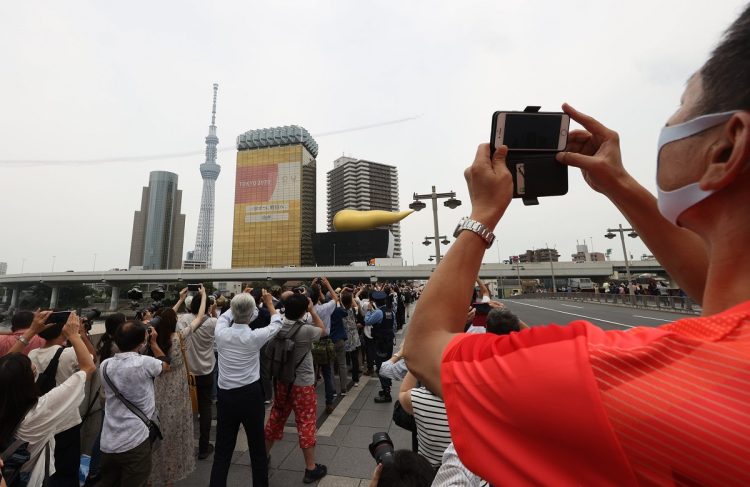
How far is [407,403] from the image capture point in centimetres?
286

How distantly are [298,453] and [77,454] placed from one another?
2.55 metres

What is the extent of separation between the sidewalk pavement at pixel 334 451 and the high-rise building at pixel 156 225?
548 ft

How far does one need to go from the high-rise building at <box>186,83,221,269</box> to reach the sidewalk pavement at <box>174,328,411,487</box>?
13430cm

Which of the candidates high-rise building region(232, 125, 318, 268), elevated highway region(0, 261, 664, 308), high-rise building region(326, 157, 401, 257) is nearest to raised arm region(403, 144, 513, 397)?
elevated highway region(0, 261, 664, 308)

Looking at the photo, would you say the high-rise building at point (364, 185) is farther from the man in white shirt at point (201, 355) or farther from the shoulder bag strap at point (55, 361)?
the shoulder bag strap at point (55, 361)

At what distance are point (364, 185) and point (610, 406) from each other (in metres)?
132

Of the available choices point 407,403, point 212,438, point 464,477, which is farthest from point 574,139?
point 212,438

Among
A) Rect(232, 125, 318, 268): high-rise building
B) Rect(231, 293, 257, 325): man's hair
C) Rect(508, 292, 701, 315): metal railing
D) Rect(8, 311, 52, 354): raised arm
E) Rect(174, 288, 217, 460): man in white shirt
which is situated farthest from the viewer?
Rect(232, 125, 318, 268): high-rise building

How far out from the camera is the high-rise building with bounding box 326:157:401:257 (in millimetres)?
129750

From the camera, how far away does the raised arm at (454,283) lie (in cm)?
89

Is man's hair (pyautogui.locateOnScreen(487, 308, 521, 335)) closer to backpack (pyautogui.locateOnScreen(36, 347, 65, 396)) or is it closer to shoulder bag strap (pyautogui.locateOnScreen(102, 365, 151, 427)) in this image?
shoulder bag strap (pyautogui.locateOnScreen(102, 365, 151, 427))

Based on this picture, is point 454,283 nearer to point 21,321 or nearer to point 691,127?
point 691,127

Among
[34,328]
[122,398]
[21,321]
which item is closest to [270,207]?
[21,321]

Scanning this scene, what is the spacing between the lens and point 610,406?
596 mm
